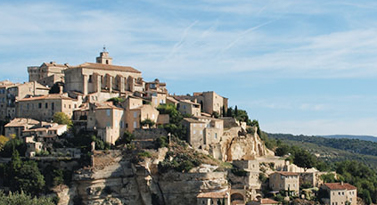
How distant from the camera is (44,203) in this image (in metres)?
54.8

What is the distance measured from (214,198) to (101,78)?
2708cm

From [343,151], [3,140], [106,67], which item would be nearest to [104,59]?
[106,67]

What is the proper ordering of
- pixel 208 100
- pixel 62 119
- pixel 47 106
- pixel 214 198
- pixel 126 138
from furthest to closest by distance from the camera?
pixel 208 100 < pixel 47 106 < pixel 62 119 < pixel 126 138 < pixel 214 198

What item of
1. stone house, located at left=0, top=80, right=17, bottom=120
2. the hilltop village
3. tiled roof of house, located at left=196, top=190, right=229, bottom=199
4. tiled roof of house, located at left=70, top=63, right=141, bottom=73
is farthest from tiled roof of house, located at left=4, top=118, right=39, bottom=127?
tiled roof of house, located at left=196, top=190, right=229, bottom=199

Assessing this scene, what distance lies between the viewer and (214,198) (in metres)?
61.3

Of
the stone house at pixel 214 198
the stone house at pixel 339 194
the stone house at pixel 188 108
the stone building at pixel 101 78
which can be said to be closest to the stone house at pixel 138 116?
the stone house at pixel 188 108

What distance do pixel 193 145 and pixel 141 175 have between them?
6.89m

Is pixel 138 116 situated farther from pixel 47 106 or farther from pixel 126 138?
pixel 47 106

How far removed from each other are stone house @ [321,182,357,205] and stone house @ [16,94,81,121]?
102 feet

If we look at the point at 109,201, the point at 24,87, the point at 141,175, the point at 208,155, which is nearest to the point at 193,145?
the point at 208,155

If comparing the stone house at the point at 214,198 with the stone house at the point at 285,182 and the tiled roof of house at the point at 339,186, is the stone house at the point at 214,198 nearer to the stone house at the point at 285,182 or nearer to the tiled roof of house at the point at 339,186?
the stone house at the point at 285,182

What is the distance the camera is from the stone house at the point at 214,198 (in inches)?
2403

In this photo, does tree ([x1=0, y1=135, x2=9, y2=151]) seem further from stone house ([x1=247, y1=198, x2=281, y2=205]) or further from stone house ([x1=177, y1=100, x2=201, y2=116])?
stone house ([x1=247, y1=198, x2=281, y2=205])

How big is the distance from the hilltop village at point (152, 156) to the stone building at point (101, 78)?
255 centimetres
